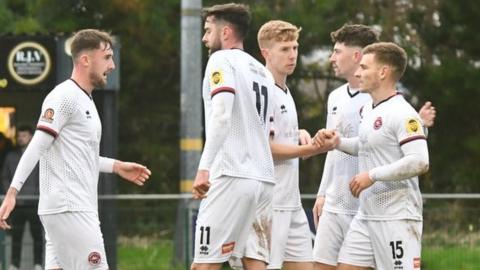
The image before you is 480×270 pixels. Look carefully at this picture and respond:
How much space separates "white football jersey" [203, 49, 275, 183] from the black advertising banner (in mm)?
7651

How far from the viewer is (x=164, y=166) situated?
87.5ft

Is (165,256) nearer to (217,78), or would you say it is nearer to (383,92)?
(383,92)

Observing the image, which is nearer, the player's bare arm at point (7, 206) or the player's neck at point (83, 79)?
the player's bare arm at point (7, 206)

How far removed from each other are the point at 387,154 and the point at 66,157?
2.13 metres

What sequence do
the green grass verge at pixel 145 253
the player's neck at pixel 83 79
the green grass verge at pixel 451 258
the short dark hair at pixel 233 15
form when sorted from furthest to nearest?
the green grass verge at pixel 145 253 < the green grass verge at pixel 451 258 < the player's neck at pixel 83 79 < the short dark hair at pixel 233 15

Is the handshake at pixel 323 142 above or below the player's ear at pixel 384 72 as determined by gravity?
below

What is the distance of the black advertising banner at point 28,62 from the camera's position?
18.5m

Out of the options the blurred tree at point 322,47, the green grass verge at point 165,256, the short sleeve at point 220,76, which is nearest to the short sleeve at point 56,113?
the short sleeve at point 220,76

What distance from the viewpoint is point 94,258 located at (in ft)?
36.1

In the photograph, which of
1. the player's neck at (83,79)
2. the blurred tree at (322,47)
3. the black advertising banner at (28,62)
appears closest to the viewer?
the player's neck at (83,79)

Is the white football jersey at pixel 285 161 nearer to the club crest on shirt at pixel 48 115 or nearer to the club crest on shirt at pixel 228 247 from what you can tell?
the club crest on shirt at pixel 228 247

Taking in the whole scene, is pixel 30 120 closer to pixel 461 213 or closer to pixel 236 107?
pixel 461 213

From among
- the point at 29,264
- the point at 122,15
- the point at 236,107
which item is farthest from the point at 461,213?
the point at 122,15

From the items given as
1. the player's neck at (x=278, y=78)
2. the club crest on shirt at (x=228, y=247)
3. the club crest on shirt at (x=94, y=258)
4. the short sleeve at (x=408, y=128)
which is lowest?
the club crest on shirt at (x=94, y=258)
